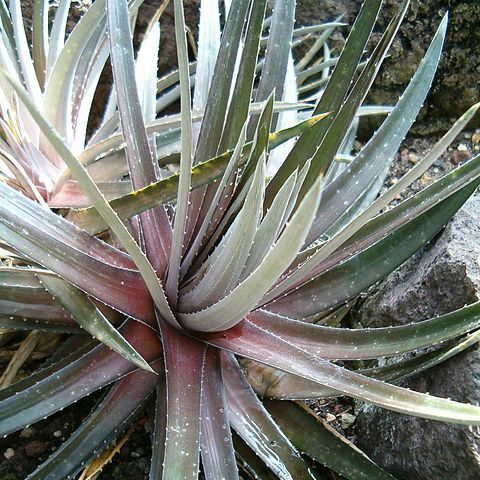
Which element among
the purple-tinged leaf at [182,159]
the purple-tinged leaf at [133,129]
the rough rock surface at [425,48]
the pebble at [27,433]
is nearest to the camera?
the purple-tinged leaf at [182,159]

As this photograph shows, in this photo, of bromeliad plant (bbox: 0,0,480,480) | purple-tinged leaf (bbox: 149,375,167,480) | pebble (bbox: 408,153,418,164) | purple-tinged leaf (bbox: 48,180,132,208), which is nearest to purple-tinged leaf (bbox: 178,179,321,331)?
bromeliad plant (bbox: 0,0,480,480)

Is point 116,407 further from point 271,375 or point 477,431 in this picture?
point 477,431

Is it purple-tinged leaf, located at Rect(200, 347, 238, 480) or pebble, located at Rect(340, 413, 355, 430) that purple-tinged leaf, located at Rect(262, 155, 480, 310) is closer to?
purple-tinged leaf, located at Rect(200, 347, 238, 480)

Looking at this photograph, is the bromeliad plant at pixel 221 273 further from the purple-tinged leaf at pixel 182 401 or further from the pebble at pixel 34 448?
the pebble at pixel 34 448

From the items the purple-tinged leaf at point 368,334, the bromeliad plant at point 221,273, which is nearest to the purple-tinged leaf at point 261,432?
the bromeliad plant at point 221,273

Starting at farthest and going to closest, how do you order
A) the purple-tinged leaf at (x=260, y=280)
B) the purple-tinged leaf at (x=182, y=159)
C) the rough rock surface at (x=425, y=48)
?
the rough rock surface at (x=425, y=48), the purple-tinged leaf at (x=182, y=159), the purple-tinged leaf at (x=260, y=280)

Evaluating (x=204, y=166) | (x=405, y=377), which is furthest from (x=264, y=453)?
(x=204, y=166)

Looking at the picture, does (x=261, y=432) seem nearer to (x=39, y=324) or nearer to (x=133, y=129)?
(x=39, y=324)

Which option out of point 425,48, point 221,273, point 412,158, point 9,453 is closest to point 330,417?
point 221,273
